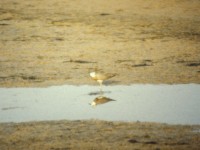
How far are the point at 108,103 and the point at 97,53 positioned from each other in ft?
9.87

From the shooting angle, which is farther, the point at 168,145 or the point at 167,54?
the point at 167,54

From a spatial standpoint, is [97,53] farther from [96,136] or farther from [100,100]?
[96,136]

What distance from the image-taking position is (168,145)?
5.36 metres

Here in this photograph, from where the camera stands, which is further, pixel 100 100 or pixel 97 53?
pixel 97 53

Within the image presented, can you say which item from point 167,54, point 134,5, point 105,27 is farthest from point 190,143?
point 134,5

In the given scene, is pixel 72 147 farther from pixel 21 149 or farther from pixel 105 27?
pixel 105 27

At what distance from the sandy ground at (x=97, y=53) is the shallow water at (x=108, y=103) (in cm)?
29

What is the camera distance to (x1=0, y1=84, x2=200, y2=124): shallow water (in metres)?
6.38

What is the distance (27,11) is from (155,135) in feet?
28.1

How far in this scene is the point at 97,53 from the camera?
9711 mm

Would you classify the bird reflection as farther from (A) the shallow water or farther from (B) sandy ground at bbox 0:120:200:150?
(B) sandy ground at bbox 0:120:200:150

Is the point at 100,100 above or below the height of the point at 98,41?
below

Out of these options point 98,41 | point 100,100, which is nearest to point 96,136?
point 100,100

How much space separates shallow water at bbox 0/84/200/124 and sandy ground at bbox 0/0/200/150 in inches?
11.3
